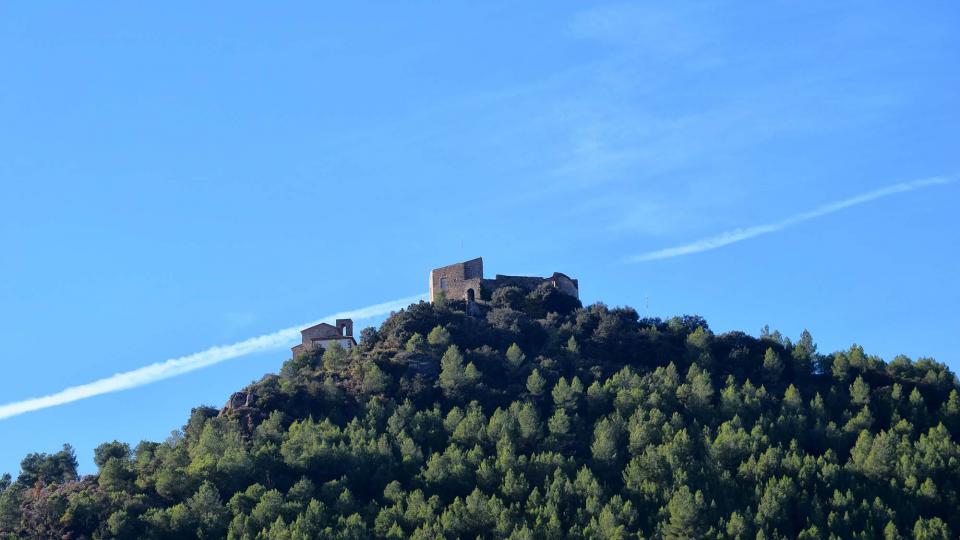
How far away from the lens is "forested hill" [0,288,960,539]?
56.5 m

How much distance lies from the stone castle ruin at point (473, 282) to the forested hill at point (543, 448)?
153 inches

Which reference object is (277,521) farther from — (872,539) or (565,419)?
(872,539)

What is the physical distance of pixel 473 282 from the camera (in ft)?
258

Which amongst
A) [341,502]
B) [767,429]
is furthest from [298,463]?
[767,429]

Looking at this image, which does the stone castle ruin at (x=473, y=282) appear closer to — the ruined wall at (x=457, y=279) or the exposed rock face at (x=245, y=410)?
the ruined wall at (x=457, y=279)

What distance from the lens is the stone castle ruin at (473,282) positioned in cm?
7844

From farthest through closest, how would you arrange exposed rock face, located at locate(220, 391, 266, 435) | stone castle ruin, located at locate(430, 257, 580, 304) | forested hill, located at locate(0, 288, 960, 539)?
1. stone castle ruin, located at locate(430, 257, 580, 304)
2. exposed rock face, located at locate(220, 391, 266, 435)
3. forested hill, located at locate(0, 288, 960, 539)

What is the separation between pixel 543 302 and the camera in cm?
7675

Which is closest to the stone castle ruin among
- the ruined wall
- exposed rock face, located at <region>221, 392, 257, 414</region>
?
the ruined wall

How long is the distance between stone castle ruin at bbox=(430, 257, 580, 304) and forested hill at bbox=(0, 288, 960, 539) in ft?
12.7

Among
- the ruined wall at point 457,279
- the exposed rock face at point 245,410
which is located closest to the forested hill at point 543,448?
the exposed rock face at point 245,410

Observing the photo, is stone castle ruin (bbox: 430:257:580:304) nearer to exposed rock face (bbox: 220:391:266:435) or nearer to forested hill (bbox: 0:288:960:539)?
forested hill (bbox: 0:288:960:539)

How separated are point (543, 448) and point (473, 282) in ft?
59.1

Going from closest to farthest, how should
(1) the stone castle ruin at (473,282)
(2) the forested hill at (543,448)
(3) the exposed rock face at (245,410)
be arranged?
(2) the forested hill at (543,448) → (3) the exposed rock face at (245,410) → (1) the stone castle ruin at (473,282)
